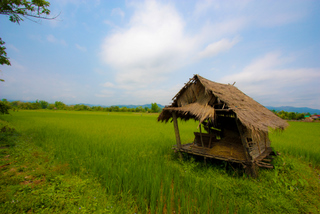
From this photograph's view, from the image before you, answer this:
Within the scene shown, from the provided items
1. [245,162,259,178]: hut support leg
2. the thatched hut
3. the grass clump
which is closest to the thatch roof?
the thatched hut

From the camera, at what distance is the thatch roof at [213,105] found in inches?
146

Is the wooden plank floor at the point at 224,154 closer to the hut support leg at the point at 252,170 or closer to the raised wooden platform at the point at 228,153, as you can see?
the raised wooden platform at the point at 228,153

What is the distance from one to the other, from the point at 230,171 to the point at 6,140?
915 centimetres

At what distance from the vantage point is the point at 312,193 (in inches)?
133

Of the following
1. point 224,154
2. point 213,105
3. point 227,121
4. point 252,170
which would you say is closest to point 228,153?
point 224,154

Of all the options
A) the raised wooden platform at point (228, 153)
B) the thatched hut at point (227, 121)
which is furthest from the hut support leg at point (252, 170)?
the raised wooden platform at point (228, 153)

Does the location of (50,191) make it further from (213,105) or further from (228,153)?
(228,153)

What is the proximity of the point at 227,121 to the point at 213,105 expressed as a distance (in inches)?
85.9

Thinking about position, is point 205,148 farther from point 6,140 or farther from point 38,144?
point 6,140

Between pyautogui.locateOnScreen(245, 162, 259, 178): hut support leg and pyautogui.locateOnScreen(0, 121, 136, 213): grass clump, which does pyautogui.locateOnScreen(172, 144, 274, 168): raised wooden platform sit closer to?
pyautogui.locateOnScreen(245, 162, 259, 178): hut support leg

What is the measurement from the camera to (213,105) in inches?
169

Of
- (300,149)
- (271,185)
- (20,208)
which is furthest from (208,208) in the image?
(300,149)

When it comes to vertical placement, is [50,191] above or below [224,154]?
below

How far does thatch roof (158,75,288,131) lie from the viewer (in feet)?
12.2
